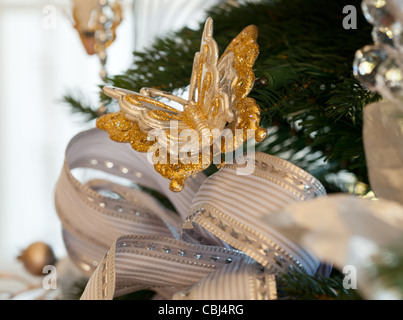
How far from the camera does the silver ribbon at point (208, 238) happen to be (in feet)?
0.81

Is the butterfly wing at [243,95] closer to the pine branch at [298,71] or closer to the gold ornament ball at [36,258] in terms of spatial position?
the pine branch at [298,71]

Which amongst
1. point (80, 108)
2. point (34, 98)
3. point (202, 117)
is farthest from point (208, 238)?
point (34, 98)

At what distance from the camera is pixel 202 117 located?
269mm

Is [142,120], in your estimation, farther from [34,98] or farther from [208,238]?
[34,98]

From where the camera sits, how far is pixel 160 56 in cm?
43

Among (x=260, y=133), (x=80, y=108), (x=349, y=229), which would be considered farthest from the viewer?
(x=80, y=108)

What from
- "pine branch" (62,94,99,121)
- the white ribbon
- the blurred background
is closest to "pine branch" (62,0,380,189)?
"pine branch" (62,94,99,121)

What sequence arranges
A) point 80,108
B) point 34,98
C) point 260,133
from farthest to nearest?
point 34,98 → point 80,108 → point 260,133

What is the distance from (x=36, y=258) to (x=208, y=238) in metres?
0.31

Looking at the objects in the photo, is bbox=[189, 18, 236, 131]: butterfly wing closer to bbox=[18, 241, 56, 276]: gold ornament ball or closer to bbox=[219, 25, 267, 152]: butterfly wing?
bbox=[219, 25, 267, 152]: butterfly wing

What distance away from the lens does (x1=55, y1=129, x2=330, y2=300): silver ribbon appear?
0.25m

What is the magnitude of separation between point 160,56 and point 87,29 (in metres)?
0.21

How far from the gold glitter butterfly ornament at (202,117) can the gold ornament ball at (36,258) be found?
298 millimetres

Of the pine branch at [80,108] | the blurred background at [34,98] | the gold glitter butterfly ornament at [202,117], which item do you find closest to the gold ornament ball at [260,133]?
the gold glitter butterfly ornament at [202,117]
